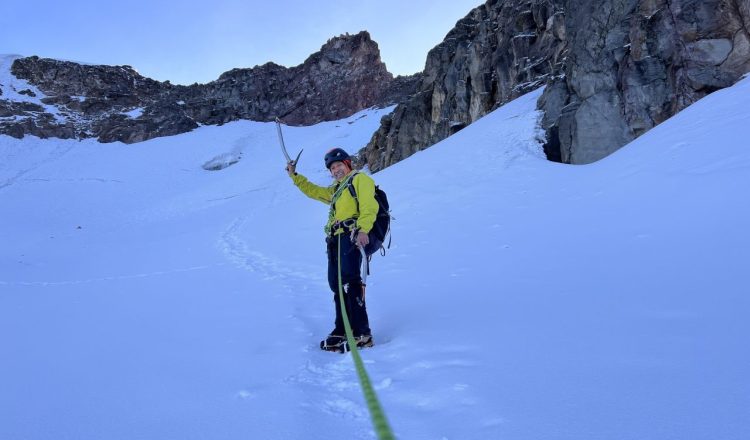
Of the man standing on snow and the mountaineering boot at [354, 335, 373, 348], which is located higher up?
the man standing on snow

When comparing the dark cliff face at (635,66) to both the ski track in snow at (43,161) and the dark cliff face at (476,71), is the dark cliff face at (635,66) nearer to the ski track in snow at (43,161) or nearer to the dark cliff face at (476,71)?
the dark cliff face at (476,71)

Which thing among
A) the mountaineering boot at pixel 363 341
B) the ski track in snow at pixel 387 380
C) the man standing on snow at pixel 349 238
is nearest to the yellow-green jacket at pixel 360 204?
the man standing on snow at pixel 349 238

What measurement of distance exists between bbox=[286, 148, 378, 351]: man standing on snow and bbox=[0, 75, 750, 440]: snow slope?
0.26 metres

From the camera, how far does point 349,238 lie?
13.6ft

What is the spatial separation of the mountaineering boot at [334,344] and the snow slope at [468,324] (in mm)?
96

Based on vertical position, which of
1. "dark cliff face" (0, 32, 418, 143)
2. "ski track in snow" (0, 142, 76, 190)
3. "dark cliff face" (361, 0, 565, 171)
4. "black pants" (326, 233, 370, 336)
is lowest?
"black pants" (326, 233, 370, 336)

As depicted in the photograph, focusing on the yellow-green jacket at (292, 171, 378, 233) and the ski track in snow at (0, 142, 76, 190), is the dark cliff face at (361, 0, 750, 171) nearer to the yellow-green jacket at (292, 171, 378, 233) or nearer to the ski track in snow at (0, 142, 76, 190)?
the yellow-green jacket at (292, 171, 378, 233)

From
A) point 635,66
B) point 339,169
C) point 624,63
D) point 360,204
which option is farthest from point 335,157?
point 624,63

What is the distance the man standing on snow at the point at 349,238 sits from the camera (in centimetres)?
394

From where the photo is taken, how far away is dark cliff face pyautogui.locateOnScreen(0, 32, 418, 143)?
210 ft

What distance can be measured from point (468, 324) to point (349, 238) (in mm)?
1313

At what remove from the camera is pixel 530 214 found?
844 centimetres

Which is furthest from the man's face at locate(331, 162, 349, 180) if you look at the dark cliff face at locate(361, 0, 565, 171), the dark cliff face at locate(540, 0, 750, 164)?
the dark cliff face at locate(361, 0, 565, 171)

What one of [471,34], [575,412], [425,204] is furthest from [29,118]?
[575,412]
